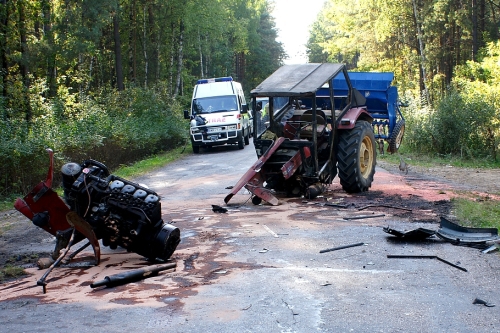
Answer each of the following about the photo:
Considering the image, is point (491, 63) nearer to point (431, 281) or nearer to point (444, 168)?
point (444, 168)

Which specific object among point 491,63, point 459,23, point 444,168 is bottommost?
point 444,168

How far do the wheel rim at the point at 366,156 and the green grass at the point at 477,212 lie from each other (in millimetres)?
2477

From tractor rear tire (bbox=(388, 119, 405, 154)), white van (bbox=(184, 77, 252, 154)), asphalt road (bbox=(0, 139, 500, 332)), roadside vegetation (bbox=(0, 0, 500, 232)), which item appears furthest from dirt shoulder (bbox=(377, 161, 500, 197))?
white van (bbox=(184, 77, 252, 154))

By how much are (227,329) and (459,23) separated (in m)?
33.8

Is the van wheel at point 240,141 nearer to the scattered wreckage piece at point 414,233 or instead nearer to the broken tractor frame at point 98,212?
the scattered wreckage piece at point 414,233

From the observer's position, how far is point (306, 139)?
12234mm

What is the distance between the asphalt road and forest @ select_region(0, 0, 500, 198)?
311 inches

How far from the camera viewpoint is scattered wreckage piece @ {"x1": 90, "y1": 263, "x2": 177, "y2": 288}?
627 centimetres

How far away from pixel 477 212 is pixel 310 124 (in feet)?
12.4

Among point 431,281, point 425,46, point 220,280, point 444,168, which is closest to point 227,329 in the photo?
point 220,280

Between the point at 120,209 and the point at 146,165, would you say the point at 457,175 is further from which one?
the point at 120,209

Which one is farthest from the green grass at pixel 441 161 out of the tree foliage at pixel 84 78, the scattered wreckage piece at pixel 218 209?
the scattered wreckage piece at pixel 218 209

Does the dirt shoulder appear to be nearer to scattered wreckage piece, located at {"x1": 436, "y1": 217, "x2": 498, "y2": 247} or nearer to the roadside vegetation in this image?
the roadside vegetation

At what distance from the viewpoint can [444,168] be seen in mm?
19094
